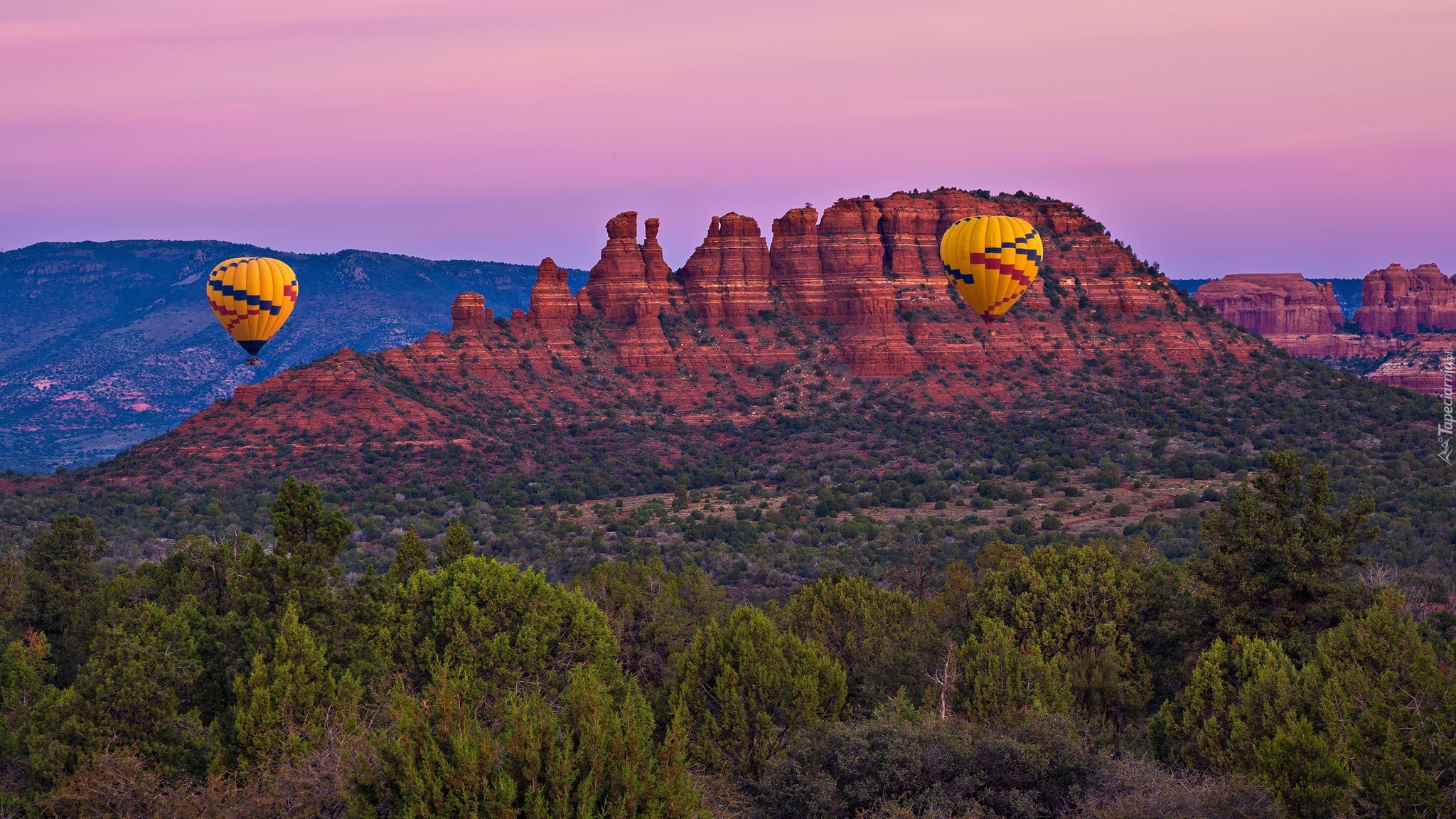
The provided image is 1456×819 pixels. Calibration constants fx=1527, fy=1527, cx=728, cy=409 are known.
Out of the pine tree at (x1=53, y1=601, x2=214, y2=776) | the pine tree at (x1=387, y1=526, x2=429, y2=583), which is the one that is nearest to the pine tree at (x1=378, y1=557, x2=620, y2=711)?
the pine tree at (x1=387, y1=526, x2=429, y2=583)

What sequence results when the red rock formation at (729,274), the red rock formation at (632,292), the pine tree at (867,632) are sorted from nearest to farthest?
the pine tree at (867,632)
the red rock formation at (632,292)
the red rock formation at (729,274)

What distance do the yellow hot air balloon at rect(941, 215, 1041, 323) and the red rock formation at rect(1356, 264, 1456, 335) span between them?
5329 inches

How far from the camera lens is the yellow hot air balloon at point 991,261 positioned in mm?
56062

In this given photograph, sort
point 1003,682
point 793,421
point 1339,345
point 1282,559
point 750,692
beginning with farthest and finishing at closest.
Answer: point 1339,345 → point 793,421 → point 1282,559 → point 750,692 → point 1003,682

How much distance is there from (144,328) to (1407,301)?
14569 centimetres

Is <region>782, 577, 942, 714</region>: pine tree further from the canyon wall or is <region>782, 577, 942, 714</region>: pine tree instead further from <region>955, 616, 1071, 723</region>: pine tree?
the canyon wall

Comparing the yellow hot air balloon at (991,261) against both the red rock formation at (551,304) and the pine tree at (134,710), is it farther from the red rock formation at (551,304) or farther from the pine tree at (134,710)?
the red rock formation at (551,304)

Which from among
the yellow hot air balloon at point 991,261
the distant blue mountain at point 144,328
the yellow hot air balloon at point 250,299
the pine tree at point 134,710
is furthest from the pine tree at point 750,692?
the distant blue mountain at point 144,328

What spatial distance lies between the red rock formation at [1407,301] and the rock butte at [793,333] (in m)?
93.5

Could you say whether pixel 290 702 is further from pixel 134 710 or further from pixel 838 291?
pixel 838 291

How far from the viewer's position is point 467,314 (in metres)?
92.7

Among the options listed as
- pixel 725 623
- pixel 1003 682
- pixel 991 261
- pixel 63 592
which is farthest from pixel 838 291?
pixel 1003 682

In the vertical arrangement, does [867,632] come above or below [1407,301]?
below

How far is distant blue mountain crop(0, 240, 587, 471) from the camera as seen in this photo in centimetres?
14388
